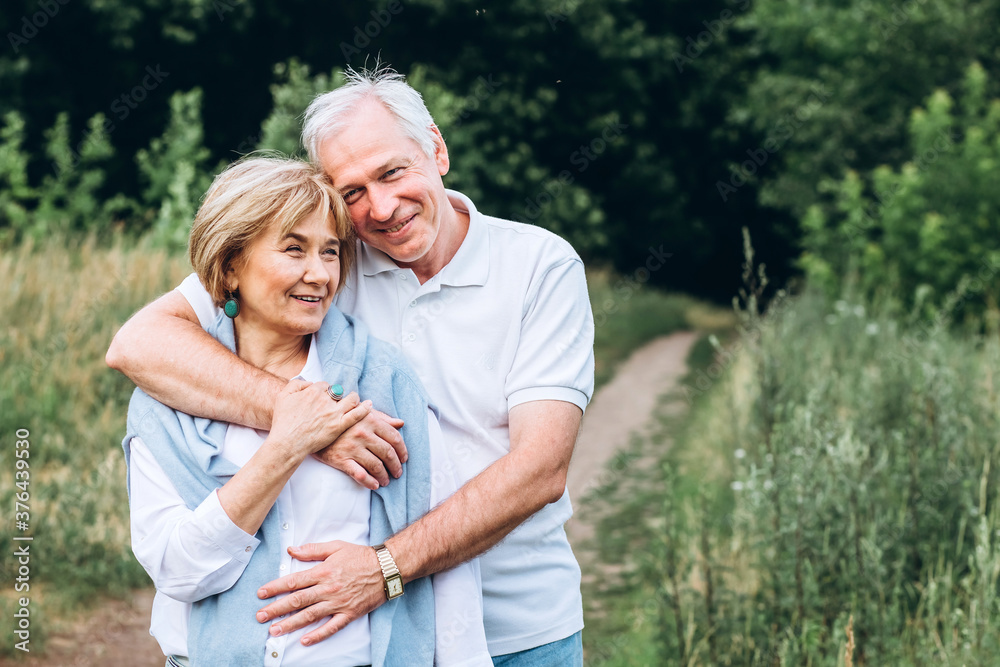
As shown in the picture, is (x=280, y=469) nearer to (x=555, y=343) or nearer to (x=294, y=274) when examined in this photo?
(x=294, y=274)

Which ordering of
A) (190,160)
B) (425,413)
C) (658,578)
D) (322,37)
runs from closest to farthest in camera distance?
(425,413), (658,578), (190,160), (322,37)

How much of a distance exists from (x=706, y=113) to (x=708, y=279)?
21.1 feet

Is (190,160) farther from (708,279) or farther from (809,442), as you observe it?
(708,279)

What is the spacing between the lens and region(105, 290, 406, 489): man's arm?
76.4 inches

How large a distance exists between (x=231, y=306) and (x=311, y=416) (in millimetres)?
392

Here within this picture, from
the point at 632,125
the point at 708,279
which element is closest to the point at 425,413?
the point at 632,125

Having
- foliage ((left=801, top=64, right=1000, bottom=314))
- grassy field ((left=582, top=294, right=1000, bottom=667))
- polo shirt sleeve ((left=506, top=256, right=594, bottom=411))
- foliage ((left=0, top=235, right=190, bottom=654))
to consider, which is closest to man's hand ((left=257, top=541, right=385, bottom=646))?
polo shirt sleeve ((left=506, top=256, right=594, bottom=411))

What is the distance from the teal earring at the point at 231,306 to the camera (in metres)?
2.12

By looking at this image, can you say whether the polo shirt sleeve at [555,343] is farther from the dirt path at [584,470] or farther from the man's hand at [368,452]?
the dirt path at [584,470]

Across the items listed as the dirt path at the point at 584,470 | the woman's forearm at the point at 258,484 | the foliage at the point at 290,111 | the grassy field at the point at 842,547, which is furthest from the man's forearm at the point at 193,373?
the foliage at the point at 290,111

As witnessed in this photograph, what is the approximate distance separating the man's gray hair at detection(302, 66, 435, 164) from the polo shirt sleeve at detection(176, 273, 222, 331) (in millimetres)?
436

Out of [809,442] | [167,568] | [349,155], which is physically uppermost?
[349,155]

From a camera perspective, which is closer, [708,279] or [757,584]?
[757,584]

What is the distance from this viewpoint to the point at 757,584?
414 cm
